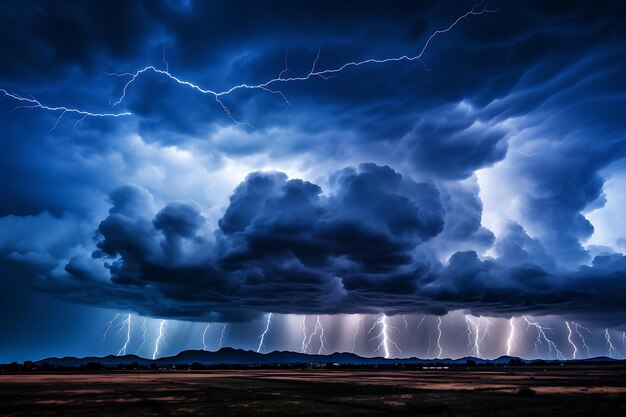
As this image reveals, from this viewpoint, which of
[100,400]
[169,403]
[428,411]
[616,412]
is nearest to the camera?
[616,412]

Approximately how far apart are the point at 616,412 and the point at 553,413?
4.34 metres

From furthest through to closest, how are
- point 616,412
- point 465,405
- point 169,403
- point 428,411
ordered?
point 169,403 < point 465,405 < point 428,411 < point 616,412

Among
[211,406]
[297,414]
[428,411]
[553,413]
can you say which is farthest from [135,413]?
[553,413]

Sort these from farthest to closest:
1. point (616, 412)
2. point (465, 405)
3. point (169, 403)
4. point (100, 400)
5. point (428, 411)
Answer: point (100, 400) < point (169, 403) < point (465, 405) < point (428, 411) < point (616, 412)

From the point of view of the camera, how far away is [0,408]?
133 ft

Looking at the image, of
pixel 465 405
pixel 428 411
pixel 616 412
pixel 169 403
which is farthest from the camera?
pixel 169 403

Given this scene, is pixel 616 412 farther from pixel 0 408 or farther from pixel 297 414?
pixel 0 408

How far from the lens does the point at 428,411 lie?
36156mm

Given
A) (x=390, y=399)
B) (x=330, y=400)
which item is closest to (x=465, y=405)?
(x=390, y=399)

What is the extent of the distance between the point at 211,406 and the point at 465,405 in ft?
75.6

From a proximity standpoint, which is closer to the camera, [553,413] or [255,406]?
[553,413]

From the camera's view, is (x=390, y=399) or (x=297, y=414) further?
(x=390, y=399)

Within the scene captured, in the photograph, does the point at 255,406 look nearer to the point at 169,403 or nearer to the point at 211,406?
the point at 211,406

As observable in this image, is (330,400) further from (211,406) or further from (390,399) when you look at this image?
(211,406)
